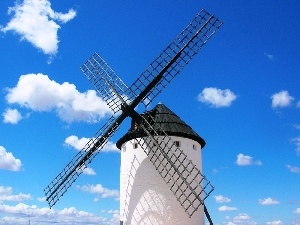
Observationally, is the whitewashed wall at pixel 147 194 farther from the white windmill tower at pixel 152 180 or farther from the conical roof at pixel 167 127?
the conical roof at pixel 167 127

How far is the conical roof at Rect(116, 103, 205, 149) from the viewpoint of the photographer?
15.0 m

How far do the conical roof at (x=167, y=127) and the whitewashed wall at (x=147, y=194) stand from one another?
0.25m

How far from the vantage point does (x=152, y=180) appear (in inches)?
573

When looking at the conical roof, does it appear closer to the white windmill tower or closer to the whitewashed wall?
the white windmill tower

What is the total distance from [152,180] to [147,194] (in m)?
0.60

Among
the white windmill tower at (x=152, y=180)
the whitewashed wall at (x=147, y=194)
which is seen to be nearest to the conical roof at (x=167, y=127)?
the white windmill tower at (x=152, y=180)

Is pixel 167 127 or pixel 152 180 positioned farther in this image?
pixel 167 127

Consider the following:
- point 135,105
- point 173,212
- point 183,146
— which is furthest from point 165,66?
point 173,212

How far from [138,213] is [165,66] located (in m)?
6.26

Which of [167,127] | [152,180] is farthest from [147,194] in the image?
[167,127]

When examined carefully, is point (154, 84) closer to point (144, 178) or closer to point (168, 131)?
point (168, 131)

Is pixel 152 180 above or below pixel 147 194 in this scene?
above

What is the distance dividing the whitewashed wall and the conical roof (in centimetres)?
25

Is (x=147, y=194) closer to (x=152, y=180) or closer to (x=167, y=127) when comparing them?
(x=152, y=180)
